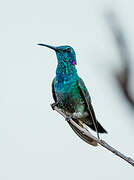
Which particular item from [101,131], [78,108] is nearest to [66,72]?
[78,108]

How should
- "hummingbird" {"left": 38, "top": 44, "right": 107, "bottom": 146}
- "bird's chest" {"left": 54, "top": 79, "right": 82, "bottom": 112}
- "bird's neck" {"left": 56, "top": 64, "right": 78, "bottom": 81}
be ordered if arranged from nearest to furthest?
"hummingbird" {"left": 38, "top": 44, "right": 107, "bottom": 146}
"bird's chest" {"left": 54, "top": 79, "right": 82, "bottom": 112}
"bird's neck" {"left": 56, "top": 64, "right": 78, "bottom": 81}

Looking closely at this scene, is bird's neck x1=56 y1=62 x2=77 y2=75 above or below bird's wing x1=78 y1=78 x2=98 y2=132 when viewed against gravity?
above

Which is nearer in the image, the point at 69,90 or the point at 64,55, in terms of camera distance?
the point at 69,90

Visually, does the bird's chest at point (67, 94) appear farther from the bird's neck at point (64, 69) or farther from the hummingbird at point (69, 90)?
the bird's neck at point (64, 69)

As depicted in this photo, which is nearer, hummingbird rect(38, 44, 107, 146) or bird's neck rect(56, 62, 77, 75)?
hummingbird rect(38, 44, 107, 146)

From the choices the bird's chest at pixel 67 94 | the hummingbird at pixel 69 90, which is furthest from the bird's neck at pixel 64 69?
→ the bird's chest at pixel 67 94

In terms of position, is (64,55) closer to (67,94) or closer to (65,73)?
(65,73)

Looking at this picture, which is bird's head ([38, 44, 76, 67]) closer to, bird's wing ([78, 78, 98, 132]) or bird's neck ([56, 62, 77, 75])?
bird's neck ([56, 62, 77, 75])

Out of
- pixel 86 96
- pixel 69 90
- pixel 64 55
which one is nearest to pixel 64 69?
pixel 64 55

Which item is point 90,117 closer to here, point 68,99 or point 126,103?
point 68,99

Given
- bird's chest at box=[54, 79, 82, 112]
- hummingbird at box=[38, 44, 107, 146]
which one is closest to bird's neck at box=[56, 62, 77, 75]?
hummingbird at box=[38, 44, 107, 146]
